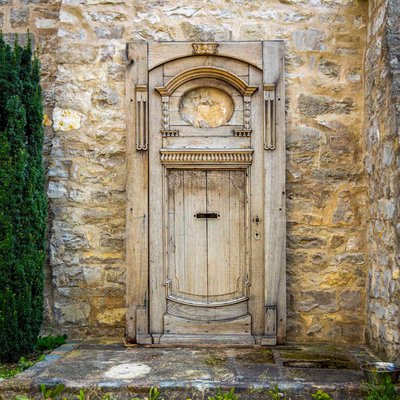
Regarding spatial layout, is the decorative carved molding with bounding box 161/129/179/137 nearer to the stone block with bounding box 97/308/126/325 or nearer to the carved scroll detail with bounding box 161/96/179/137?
the carved scroll detail with bounding box 161/96/179/137

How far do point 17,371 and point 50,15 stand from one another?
3.21 metres

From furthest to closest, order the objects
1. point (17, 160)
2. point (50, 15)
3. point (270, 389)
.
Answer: point (50, 15) → point (17, 160) → point (270, 389)

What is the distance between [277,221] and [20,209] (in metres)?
2.11

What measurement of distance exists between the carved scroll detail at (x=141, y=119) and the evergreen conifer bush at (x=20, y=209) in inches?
32.1

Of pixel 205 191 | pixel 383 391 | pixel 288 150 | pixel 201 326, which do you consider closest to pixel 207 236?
pixel 205 191

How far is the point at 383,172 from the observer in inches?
162

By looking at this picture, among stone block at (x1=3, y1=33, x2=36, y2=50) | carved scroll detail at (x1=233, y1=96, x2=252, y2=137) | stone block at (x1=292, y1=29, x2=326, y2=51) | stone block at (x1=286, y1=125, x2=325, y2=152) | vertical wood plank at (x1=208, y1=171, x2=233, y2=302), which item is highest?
stone block at (x1=3, y1=33, x2=36, y2=50)

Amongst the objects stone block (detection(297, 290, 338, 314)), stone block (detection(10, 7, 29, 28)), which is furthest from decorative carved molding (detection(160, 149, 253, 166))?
stone block (detection(10, 7, 29, 28))

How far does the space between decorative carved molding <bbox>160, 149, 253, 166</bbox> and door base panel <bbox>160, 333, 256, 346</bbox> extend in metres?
1.49

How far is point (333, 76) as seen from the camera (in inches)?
185

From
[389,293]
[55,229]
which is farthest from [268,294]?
[55,229]

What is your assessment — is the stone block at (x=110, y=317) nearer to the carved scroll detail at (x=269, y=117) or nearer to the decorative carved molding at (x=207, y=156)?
the decorative carved molding at (x=207, y=156)

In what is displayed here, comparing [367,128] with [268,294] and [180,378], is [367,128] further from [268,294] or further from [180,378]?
[180,378]

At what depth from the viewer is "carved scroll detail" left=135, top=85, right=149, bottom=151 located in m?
4.63
